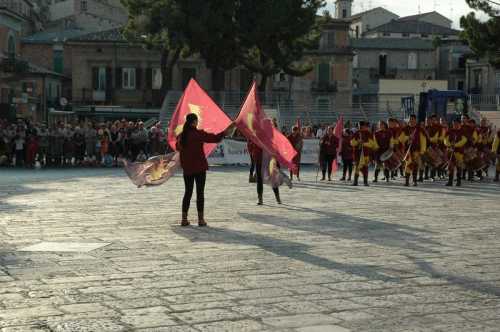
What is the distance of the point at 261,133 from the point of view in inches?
597

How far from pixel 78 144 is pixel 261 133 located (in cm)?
1916

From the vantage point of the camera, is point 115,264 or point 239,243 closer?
point 115,264

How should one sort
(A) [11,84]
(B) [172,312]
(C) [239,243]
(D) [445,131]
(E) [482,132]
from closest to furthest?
(B) [172,312]
(C) [239,243]
(D) [445,131]
(E) [482,132]
(A) [11,84]

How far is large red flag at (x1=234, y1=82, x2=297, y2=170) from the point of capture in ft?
48.8

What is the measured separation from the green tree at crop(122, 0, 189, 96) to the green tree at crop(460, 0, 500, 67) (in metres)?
15.4

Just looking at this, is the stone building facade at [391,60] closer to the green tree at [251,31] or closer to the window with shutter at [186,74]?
the window with shutter at [186,74]

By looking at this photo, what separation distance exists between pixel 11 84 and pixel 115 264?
159 ft

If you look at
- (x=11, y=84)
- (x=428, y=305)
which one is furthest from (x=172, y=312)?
(x=11, y=84)

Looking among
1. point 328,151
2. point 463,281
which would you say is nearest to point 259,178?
point 463,281

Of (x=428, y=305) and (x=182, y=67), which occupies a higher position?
(x=182, y=67)

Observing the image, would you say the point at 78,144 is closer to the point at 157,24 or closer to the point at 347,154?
the point at 347,154

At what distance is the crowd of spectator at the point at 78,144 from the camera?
3241 centimetres

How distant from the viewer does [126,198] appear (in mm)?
18125

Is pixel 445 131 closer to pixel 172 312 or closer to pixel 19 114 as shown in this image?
pixel 172 312
